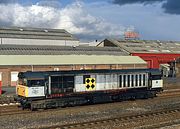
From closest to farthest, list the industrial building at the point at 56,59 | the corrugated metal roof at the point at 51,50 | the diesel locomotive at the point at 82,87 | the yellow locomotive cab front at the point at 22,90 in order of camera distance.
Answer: the yellow locomotive cab front at the point at 22,90 → the diesel locomotive at the point at 82,87 → the industrial building at the point at 56,59 → the corrugated metal roof at the point at 51,50

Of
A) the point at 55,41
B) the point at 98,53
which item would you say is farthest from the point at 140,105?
the point at 55,41

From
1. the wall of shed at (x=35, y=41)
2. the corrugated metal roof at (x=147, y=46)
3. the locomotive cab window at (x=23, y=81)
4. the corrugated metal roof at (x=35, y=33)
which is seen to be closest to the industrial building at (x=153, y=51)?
the corrugated metal roof at (x=147, y=46)

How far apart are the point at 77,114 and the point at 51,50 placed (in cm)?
3886

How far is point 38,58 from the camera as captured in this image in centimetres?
5656

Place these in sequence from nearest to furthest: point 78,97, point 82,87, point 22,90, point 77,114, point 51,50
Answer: point 77,114 < point 22,90 < point 78,97 < point 82,87 < point 51,50

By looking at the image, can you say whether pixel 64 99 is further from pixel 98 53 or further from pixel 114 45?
pixel 114 45

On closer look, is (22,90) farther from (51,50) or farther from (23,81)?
(51,50)

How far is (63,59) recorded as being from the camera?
5912 centimetres

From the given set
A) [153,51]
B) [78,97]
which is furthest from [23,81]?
[153,51]

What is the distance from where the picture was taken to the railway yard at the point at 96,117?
73.8 ft

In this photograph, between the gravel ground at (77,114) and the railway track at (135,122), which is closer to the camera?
the railway track at (135,122)

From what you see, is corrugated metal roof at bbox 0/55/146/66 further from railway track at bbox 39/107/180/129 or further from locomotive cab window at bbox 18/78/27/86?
railway track at bbox 39/107/180/129

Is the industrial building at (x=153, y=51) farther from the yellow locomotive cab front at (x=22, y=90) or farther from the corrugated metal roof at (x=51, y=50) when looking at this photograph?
the yellow locomotive cab front at (x=22, y=90)

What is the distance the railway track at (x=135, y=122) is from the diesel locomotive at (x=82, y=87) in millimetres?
7503
